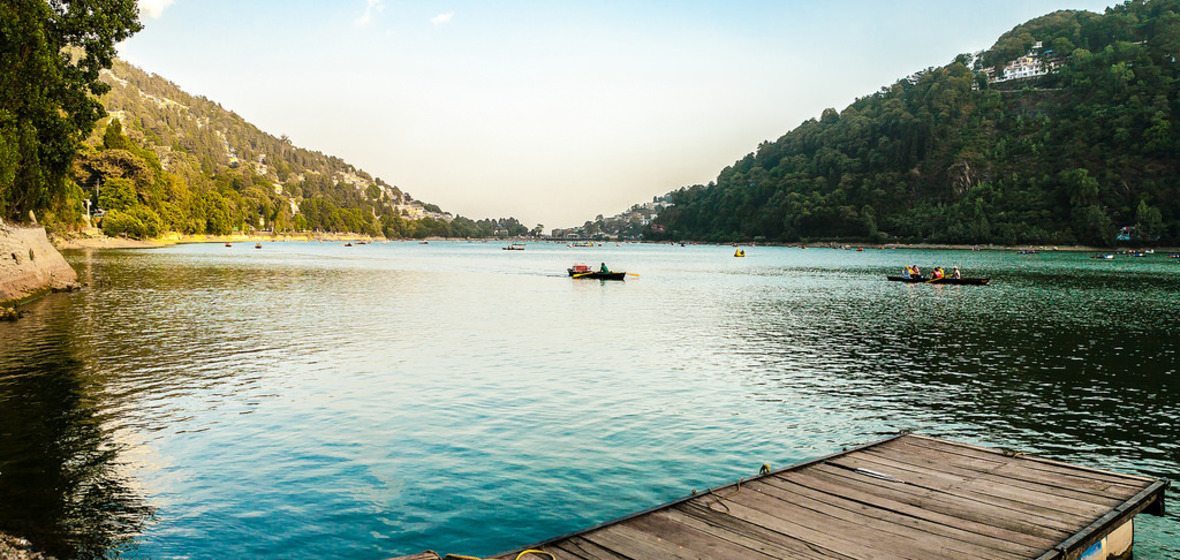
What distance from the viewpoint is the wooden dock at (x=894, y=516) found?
26.3ft

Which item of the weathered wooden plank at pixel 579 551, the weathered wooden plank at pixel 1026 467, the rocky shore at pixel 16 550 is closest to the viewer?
the weathered wooden plank at pixel 579 551

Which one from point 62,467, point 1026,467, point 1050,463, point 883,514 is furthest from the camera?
point 62,467

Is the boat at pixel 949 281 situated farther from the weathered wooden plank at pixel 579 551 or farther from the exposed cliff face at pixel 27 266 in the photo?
the exposed cliff face at pixel 27 266

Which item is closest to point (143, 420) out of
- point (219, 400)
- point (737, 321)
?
point (219, 400)

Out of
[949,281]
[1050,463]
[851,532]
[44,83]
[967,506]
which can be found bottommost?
[949,281]

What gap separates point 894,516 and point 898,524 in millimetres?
299

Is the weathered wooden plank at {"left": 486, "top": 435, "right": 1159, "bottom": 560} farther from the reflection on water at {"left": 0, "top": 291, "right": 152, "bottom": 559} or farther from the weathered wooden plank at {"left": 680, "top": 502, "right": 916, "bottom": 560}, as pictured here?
the reflection on water at {"left": 0, "top": 291, "right": 152, "bottom": 559}

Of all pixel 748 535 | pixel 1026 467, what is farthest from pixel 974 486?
pixel 748 535

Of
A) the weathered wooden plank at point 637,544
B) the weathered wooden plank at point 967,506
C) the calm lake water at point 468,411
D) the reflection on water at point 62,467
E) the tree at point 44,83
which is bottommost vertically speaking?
the calm lake water at point 468,411

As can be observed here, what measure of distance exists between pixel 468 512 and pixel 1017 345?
3122cm

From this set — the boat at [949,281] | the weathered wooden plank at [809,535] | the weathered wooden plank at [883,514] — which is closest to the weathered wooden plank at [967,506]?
the weathered wooden plank at [883,514]

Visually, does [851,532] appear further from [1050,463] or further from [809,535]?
[1050,463]

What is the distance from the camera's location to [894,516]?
9180mm

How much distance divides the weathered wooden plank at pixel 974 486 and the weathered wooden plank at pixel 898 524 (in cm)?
170
